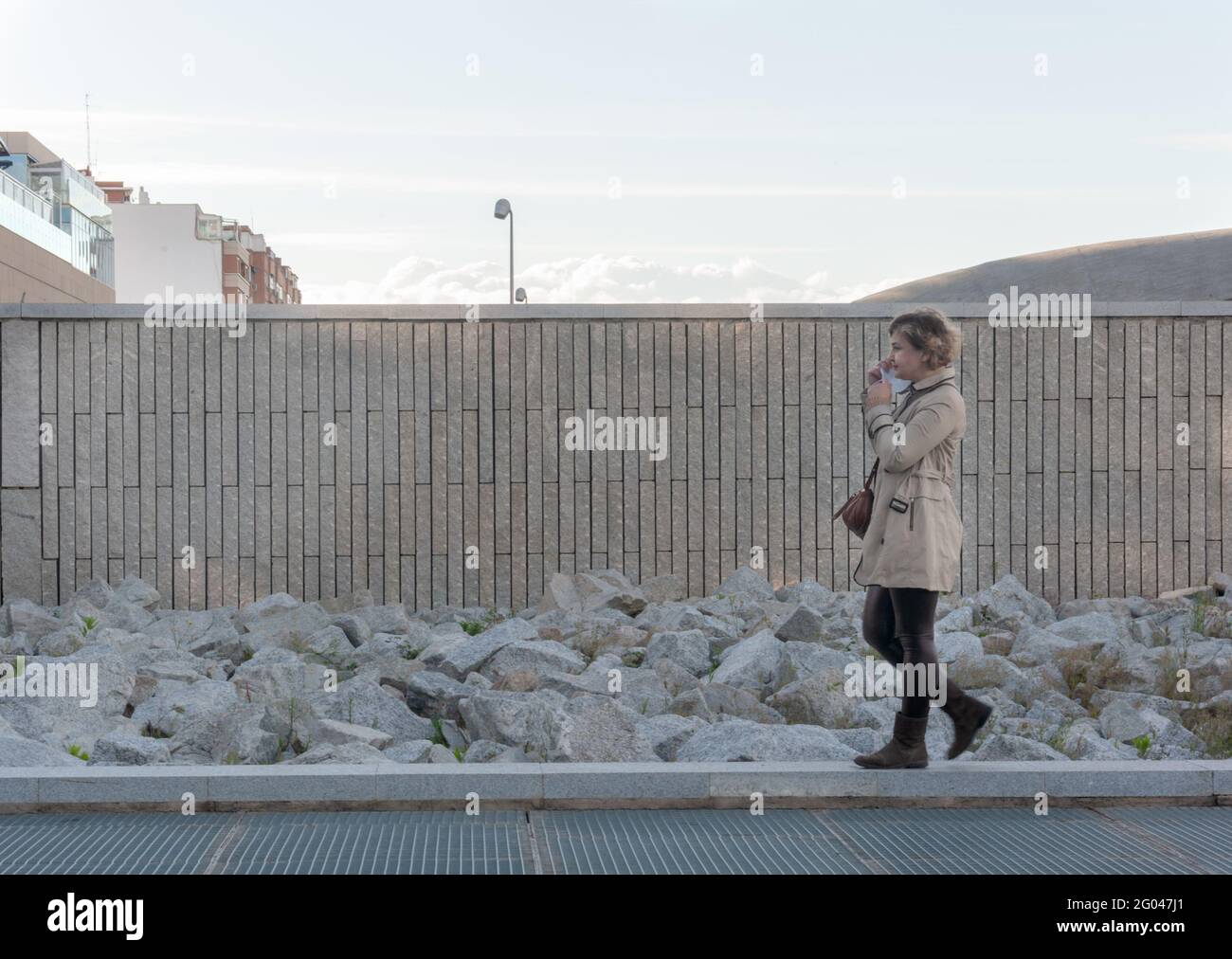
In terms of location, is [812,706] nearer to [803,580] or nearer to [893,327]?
[893,327]

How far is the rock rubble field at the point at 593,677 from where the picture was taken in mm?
Result: 6250

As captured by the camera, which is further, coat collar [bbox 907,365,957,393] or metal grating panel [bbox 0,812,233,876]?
coat collar [bbox 907,365,957,393]

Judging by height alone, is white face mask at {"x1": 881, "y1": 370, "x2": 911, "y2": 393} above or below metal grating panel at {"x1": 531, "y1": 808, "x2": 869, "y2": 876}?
above

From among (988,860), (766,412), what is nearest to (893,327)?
(988,860)

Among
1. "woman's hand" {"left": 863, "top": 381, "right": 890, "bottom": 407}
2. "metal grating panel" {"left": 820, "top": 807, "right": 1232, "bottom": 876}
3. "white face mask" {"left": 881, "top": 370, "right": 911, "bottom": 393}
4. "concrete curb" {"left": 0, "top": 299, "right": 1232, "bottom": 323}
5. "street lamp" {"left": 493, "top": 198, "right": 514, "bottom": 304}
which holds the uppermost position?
"street lamp" {"left": 493, "top": 198, "right": 514, "bottom": 304}

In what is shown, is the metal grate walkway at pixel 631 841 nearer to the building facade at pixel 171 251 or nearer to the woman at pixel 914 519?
the woman at pixel 914 519

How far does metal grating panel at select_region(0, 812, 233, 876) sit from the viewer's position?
4539 millimetres

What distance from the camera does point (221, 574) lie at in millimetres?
11156

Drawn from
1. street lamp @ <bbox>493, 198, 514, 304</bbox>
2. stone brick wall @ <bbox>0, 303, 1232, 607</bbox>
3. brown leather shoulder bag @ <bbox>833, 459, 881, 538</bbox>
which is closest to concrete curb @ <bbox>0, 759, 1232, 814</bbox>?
brown leather shoulder bag @ <bbox>833, 459, 881, 538</bbox>

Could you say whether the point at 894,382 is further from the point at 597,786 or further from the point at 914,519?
the point at 597,786

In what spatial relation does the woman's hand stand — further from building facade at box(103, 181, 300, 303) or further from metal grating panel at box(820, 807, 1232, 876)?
building facade at box(103, 181, 300, 303)

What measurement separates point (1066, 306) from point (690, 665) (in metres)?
5.41

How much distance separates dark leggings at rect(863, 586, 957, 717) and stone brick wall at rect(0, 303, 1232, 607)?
229 inches
